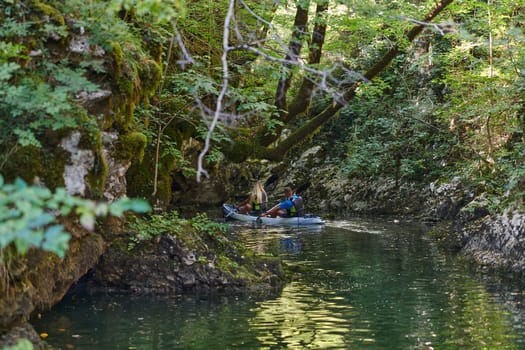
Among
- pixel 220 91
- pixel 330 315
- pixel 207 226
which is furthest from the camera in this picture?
pixel 207 226

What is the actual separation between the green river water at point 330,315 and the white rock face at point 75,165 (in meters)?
1.85

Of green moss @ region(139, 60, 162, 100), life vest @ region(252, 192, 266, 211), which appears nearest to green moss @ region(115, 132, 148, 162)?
green moss @ region(139, 60, 162, 100)

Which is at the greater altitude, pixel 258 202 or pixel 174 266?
pixel 258 202

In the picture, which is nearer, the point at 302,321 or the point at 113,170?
the point at 302,321

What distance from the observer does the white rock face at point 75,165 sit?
8.08 meters

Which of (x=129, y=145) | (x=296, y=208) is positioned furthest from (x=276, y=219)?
(x=129, y=145)

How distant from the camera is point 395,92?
27.8m

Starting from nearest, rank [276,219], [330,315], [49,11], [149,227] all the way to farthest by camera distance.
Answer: [49,11]
[330,315]
[149,227]
[276,219]

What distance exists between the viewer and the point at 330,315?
362 inches

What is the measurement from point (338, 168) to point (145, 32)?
18.3 metres

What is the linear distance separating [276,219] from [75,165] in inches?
554

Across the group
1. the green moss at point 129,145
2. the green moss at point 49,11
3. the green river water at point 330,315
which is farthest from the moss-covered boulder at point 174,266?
the green moss at point 49,11

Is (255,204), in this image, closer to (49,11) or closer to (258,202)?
(258,202)

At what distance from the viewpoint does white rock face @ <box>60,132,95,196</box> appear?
8.08 metres
